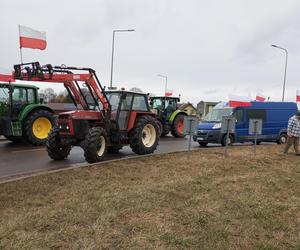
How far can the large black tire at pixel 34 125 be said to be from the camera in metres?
13.4

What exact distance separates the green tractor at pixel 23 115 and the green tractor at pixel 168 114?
7213mm

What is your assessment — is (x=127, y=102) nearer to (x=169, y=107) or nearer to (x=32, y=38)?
(x=32, y=38)

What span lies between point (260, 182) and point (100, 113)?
5101mm

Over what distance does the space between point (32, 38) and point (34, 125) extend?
381 cm

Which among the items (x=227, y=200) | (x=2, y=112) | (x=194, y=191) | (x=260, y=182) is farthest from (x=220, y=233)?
(x=2, y=112)

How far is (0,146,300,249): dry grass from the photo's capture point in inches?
167

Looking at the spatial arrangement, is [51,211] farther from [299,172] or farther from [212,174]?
[299,172]

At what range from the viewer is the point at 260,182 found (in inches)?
289

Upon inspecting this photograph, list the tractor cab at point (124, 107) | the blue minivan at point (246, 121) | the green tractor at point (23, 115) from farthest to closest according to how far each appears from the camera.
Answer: the blue minivan at point (246, 121) → the green tractor at point (23, 115) → the tractor cab at point (124, 107)

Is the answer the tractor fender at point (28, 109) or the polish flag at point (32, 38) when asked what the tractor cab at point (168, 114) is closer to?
the tractor fender at point (28, 109)

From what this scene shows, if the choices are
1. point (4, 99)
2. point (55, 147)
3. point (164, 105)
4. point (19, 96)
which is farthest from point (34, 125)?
point (164, 105)

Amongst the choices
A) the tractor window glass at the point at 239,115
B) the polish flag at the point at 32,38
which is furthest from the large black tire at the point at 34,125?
the tractor window glass at the point at 239,115

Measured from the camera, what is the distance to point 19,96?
14.0 m

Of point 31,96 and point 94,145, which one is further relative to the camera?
point 31,96
